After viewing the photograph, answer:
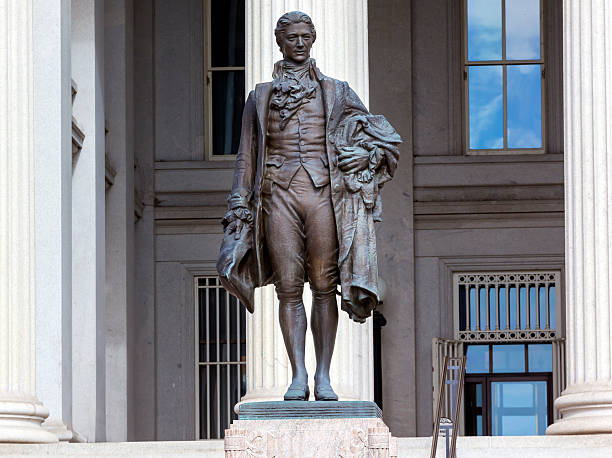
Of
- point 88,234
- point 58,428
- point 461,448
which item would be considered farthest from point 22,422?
point 88,234

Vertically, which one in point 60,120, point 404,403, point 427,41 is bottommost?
point 404,403

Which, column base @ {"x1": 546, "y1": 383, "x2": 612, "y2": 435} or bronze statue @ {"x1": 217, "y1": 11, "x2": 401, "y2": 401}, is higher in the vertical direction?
bronze statue @ {"x1": 217, "y1": 11, "x2": 401, "y2": 401}

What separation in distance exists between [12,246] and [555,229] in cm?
1150

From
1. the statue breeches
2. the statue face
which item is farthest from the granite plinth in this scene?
the statue face

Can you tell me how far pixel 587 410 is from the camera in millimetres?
15961

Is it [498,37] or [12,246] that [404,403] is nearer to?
[498,37]

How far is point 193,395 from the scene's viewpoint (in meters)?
25.1

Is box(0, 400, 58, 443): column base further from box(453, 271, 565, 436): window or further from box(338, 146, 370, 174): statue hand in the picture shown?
box(453, 271, 565, 436): window

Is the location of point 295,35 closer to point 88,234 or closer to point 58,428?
point 58,428

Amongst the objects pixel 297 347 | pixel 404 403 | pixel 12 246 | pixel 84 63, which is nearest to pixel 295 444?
pixel 297 347

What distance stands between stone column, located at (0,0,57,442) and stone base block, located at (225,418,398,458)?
609cm

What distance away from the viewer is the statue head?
10305 mm

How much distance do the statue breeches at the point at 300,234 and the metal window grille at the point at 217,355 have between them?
49.8ft

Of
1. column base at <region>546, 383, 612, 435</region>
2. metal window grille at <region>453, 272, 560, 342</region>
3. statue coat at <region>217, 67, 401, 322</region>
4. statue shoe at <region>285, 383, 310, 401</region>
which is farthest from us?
metal window grille at <region>453, 272, 560, 342</region>
